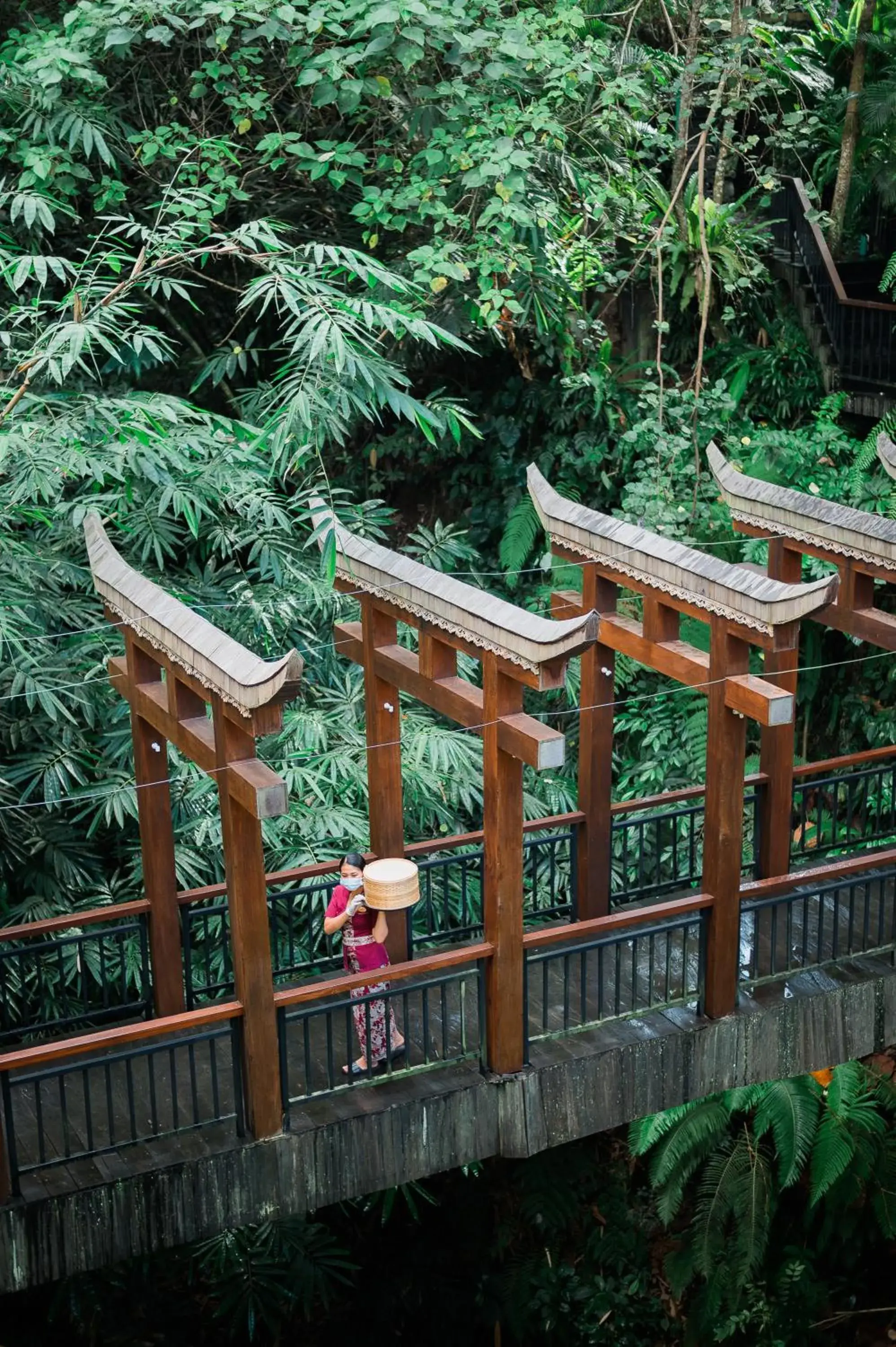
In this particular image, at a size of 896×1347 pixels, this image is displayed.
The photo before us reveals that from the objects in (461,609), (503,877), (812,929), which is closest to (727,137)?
(812,929)

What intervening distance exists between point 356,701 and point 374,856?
6.99ft

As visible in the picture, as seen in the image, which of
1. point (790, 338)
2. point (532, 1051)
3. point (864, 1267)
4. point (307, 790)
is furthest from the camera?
point (790, 338)

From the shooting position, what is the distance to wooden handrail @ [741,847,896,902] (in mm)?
6219

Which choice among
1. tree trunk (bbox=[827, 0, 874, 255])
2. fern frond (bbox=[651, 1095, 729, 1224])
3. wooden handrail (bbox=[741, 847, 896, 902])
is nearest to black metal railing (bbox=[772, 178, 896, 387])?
tree trunk (bbox=[827, 0, 874, 255])

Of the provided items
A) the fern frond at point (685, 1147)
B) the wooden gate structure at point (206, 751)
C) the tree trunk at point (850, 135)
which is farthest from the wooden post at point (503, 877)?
the tree trunk at point (850, 135)

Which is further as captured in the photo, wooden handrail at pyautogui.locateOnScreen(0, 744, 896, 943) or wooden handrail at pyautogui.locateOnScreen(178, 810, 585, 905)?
wooden handrail at pyautogui.locateOnScreen(178, 810, 585, 905)

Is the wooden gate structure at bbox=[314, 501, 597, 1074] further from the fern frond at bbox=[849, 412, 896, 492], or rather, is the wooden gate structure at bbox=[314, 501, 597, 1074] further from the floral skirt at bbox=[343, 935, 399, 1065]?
the fern frond at bbox=[849, 412, 896, 492]

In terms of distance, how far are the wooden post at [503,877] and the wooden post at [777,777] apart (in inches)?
70.8

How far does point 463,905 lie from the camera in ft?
21.6

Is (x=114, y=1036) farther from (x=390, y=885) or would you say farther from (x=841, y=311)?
(x=841, y=311)

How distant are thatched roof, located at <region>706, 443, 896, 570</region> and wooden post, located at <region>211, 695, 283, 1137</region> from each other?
9.57 feet

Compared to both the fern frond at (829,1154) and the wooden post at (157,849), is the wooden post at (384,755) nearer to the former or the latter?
the wooden post at (157,849)

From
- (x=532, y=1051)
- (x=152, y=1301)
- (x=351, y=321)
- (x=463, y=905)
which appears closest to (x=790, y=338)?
(x=351, y=321)

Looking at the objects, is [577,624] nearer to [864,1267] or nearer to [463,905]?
[463,905]
